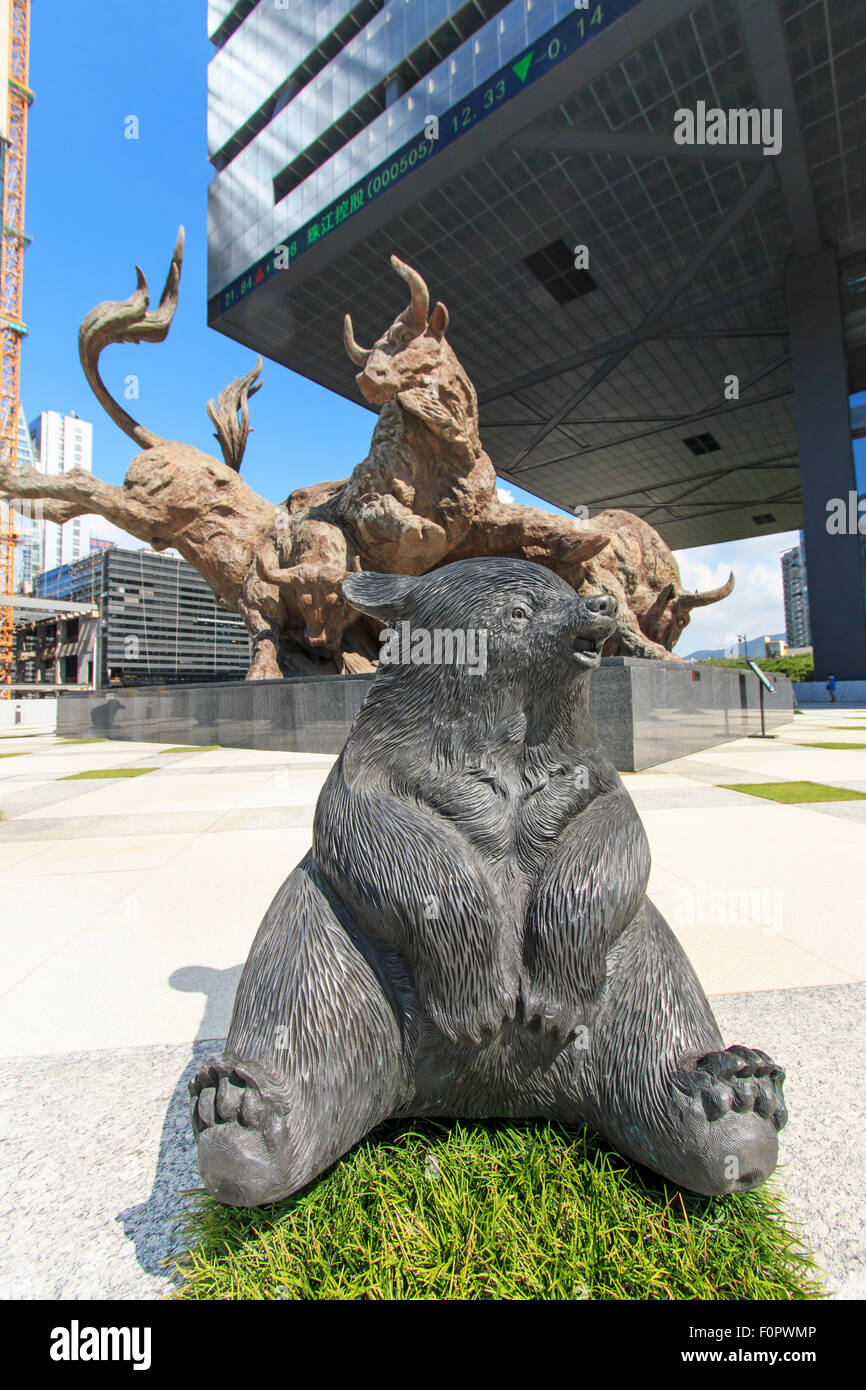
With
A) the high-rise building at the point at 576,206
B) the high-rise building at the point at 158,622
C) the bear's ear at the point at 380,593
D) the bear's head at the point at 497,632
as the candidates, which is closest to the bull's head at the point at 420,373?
the bear's ear at the point at 380,593

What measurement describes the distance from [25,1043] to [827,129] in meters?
20.9

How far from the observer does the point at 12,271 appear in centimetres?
3784

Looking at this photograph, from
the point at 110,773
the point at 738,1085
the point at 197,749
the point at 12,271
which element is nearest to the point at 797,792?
the point at 738,1085

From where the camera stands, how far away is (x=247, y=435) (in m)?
13.2

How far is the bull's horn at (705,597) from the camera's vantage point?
35.7ft

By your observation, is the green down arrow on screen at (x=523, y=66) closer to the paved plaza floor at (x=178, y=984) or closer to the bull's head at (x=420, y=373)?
the bull's head at (x=420, y=373)

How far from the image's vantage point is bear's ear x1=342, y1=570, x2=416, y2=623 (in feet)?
4.62

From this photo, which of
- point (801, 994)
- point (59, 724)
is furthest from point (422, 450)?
point (59, 724)

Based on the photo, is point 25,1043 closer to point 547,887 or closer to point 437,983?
point 437,983

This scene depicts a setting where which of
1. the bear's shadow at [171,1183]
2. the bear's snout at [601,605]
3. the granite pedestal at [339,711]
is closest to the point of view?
the bear's shadow at [171,1183]

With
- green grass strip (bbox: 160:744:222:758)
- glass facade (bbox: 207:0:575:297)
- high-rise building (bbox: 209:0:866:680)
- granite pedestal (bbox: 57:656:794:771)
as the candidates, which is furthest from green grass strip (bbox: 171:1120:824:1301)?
glass facade (bbox: 207:0:575:297)

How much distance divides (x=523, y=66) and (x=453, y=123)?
1957 millimetres

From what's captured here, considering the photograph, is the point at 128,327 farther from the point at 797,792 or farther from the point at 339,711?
the point at 797,792

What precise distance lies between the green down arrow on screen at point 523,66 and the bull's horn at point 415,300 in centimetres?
951
